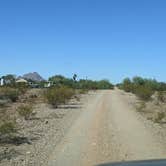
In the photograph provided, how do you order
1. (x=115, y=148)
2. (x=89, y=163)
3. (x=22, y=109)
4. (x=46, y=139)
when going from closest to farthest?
(x=89, y=163) → (x=115, y=148) → (x=46, y=139) → (x=22, y=109)

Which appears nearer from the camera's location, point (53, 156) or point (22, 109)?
point (53, 156)

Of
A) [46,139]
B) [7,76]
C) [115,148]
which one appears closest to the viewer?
[115,148]

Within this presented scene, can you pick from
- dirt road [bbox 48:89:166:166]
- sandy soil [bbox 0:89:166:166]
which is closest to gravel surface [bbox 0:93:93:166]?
sandy soil [bbox 0:89:166:166]

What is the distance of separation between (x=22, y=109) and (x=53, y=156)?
53.1 ft

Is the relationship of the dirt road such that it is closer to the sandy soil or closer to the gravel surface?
the sandy soil

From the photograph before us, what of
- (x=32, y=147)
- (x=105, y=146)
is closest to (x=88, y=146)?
(x=105, y=146)

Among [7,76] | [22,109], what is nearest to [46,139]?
[22,109]

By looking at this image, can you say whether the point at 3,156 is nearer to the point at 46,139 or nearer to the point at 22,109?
the point at 46,139

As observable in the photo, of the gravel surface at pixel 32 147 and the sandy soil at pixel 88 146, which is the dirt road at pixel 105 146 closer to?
the sandy soil at pixel 88 146

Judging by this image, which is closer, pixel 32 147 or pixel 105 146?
pixel 32 147

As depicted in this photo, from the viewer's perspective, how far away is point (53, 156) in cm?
1409

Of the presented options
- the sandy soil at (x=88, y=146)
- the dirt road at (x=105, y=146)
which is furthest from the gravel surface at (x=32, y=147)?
the dirt road at (x=105, y=146)

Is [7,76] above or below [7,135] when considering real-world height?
above

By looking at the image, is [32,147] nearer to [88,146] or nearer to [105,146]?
[88,146]
